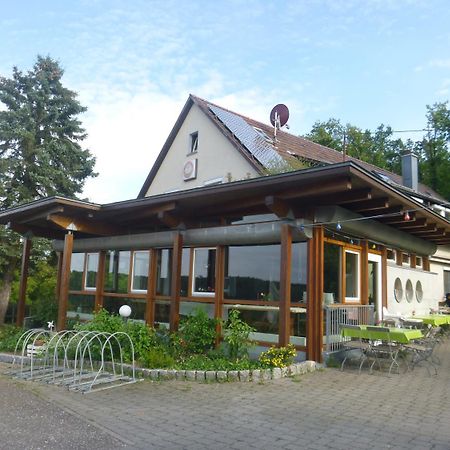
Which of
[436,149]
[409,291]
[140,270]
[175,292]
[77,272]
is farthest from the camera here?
[436,149]

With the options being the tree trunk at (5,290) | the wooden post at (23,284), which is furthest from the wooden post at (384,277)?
the tree trunk at (5,290)

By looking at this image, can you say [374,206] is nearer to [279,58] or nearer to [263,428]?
[279,58]

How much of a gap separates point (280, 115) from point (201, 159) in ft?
13.2

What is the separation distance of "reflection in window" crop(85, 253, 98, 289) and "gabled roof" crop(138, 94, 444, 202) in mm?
6022

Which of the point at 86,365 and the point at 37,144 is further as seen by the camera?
the point at 37,144

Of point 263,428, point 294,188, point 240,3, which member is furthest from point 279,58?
point 263,428

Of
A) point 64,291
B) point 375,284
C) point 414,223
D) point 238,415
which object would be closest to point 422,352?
point 375,284

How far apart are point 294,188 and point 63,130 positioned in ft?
51.6

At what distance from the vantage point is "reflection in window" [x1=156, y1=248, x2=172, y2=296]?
1204 centimetres

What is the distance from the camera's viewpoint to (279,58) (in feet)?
33.8

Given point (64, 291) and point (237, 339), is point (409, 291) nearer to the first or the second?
point (237, 339)

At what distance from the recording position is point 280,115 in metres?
21.3

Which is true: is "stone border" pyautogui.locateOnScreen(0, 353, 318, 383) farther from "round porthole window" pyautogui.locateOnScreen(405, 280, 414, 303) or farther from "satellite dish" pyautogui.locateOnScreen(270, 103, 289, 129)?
"satellite dish" pyautogui.locateOnScreen(270, 103, 289, 129)

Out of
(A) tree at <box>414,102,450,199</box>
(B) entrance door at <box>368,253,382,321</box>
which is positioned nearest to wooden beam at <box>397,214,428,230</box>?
(B) entrance door at <box>368,253,382,321</box>
